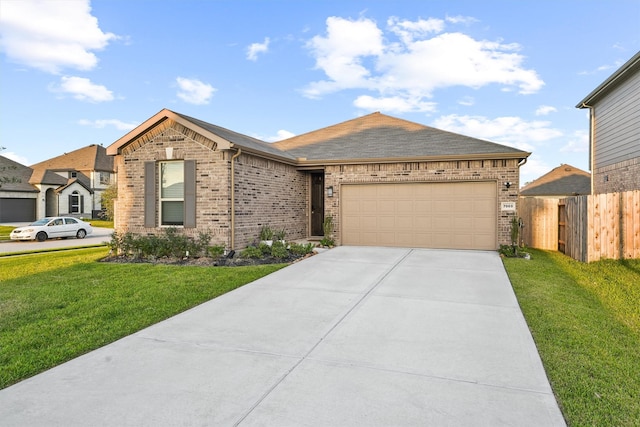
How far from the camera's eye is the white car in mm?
16516

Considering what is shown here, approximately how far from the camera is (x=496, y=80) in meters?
14.7

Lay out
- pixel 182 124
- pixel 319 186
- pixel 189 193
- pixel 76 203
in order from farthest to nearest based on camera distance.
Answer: pixel 76 203 → pixel 319 186 → pixel 189 193 → pixel 182 124

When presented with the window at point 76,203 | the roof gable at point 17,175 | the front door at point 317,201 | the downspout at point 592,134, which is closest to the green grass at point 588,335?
the front door at point 317,201

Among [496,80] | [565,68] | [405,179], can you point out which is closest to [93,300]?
[405,179]

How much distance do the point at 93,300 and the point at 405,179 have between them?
934cm

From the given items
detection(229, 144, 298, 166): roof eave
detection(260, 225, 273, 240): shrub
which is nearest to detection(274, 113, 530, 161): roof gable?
detection(229, 144, 298, 166): roof eave

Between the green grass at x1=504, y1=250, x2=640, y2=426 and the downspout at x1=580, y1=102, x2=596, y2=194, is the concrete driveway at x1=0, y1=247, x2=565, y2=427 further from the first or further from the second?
the downspout at x1=580, y1=102, x2=596, y2=194

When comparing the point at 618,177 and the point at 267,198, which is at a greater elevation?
the point at 618,177

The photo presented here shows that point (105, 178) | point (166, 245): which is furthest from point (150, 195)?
point (105, 178)

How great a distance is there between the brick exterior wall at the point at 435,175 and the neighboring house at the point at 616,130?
3.85 metres

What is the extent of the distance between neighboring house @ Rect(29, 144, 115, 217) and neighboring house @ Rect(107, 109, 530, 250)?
2741cm

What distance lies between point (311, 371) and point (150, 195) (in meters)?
8.93

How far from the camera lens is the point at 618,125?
12.7 metres

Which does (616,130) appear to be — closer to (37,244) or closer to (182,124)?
(182,124)
